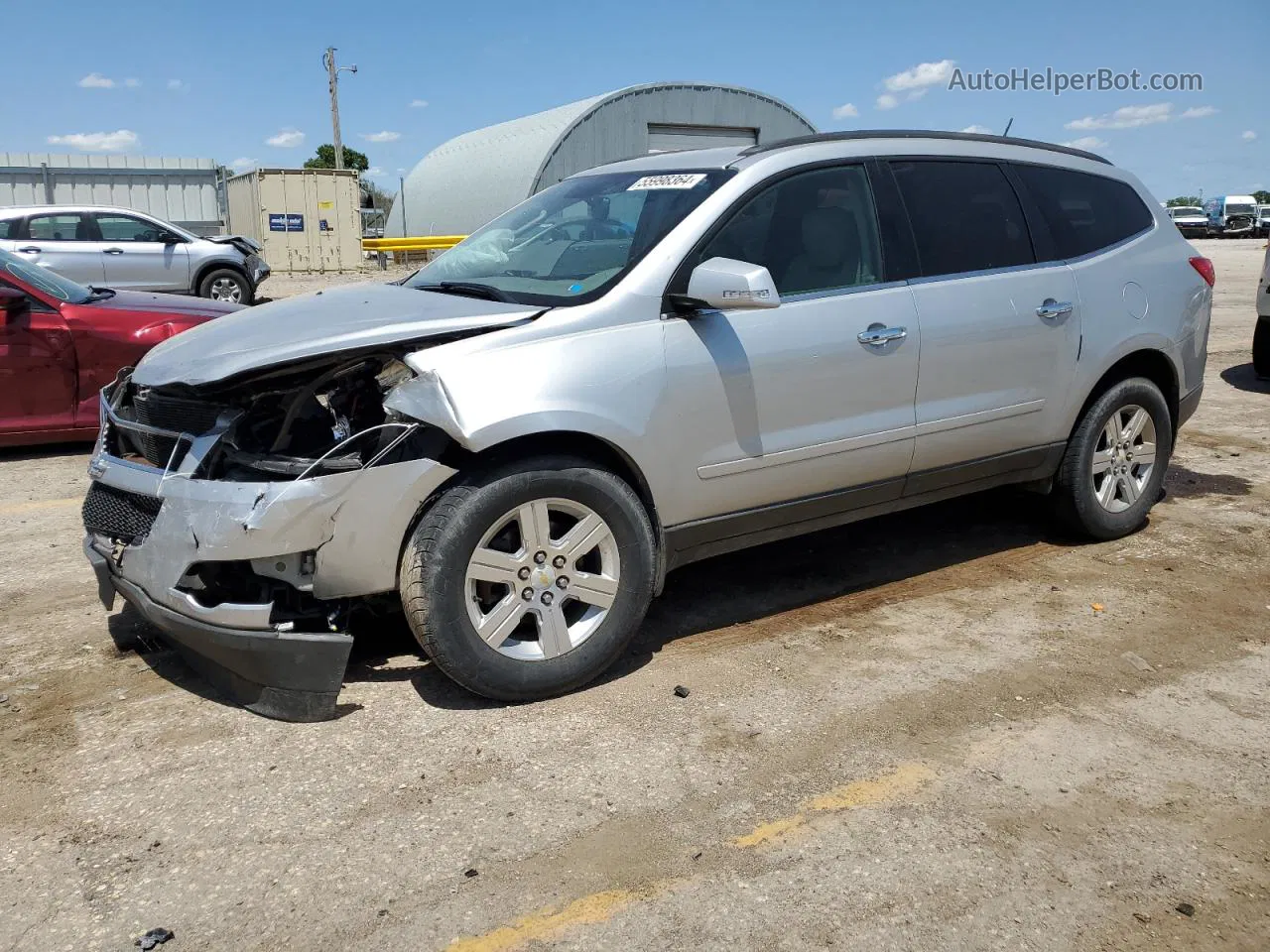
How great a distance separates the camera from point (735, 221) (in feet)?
13.2

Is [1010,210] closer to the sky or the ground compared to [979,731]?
closer to the sky

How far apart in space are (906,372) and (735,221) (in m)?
0.95

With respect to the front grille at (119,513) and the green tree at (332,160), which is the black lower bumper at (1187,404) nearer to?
the front grille at (119,513)

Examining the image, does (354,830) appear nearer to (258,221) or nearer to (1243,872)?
(1243,872)

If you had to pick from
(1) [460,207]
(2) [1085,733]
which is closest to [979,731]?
(2) [1085,733]

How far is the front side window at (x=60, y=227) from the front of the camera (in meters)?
15.3

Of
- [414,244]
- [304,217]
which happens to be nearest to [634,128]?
[414,244]

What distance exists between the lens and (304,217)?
91.5 feet

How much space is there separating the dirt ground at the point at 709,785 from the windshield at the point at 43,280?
3.15 meters

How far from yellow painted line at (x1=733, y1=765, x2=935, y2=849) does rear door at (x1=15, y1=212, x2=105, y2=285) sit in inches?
600

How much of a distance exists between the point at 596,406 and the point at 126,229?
14.9 meters

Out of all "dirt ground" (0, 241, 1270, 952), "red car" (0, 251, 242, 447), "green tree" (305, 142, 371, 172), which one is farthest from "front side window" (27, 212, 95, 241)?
"green tree" (305, 142, 371, 172)

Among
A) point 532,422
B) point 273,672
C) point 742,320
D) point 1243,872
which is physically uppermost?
point 742,320

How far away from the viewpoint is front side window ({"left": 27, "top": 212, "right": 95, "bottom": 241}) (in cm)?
1532
